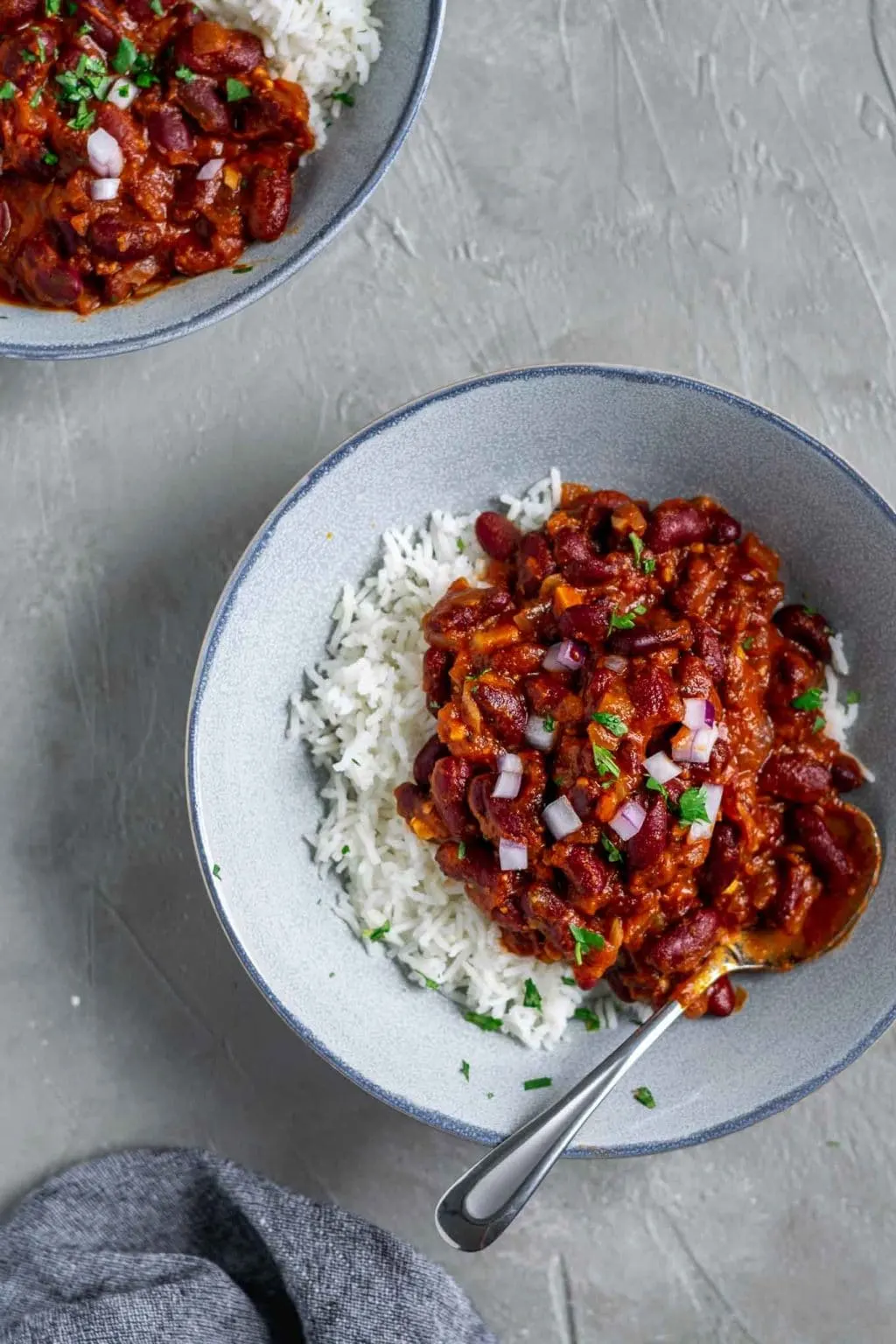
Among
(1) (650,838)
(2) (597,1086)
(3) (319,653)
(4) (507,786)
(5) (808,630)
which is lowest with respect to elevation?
(2) (597,1086)

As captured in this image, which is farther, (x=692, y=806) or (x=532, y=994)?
(x=532, y=994)

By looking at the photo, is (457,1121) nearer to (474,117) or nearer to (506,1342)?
(506,1342)

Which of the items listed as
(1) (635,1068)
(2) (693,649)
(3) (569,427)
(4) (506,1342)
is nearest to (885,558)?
(2) (693,649)

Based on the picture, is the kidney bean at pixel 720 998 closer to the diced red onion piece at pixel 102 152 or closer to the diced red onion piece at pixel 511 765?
the diced red onion piece at pixel 511 765

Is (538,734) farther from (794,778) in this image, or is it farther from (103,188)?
Answer: (103,188)

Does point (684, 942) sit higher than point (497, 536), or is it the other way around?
point (497, 536)

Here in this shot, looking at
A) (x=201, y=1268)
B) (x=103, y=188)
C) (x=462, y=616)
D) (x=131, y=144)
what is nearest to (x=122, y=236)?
(x=103, y=188)
